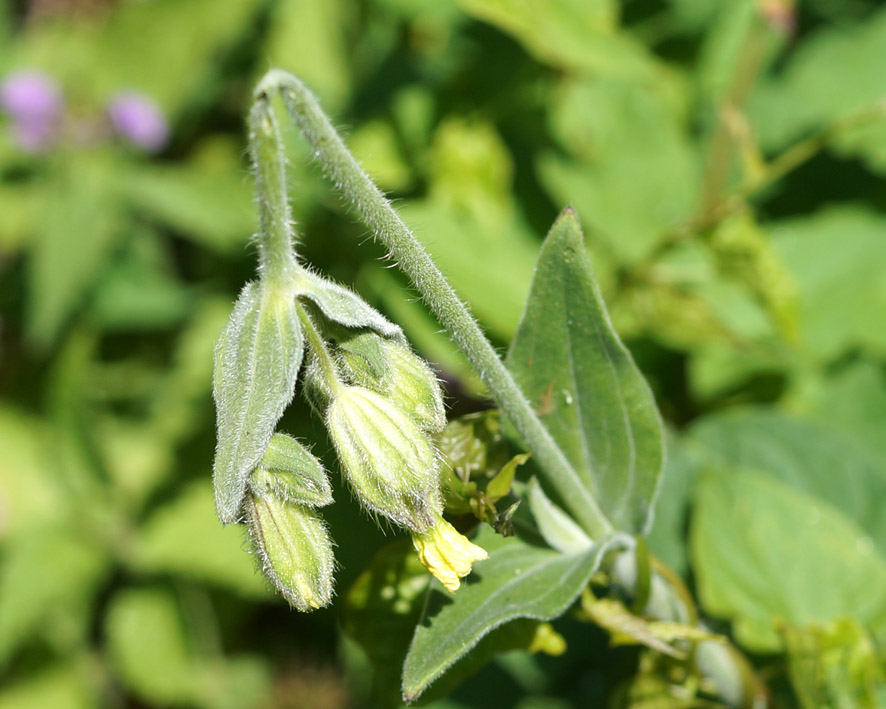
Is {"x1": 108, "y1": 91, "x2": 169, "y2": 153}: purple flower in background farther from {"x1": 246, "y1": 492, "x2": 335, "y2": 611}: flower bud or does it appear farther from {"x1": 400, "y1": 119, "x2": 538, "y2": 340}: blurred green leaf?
{"x1": 246, "y1": 492, "x2": 335, "y2": 611}: flower bud

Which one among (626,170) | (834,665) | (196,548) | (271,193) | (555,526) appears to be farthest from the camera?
(196,548)

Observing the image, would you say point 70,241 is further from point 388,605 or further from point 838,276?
point 838,276

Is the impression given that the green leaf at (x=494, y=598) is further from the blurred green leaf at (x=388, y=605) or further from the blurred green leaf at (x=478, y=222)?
the blurred green leaf at (x=478, y=222)

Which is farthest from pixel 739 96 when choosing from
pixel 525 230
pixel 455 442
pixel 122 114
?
pixel 122 114

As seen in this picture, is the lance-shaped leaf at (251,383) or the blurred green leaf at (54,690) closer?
the lance-shaped leaf at (251,383)

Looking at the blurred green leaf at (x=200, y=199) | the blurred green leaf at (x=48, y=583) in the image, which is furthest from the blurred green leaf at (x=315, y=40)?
the blurred green leaf at (x=48, y=583)

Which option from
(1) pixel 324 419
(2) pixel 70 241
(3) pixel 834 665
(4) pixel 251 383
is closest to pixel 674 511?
(3) pixel 834 665

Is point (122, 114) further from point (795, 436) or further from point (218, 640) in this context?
point (795, 436)
